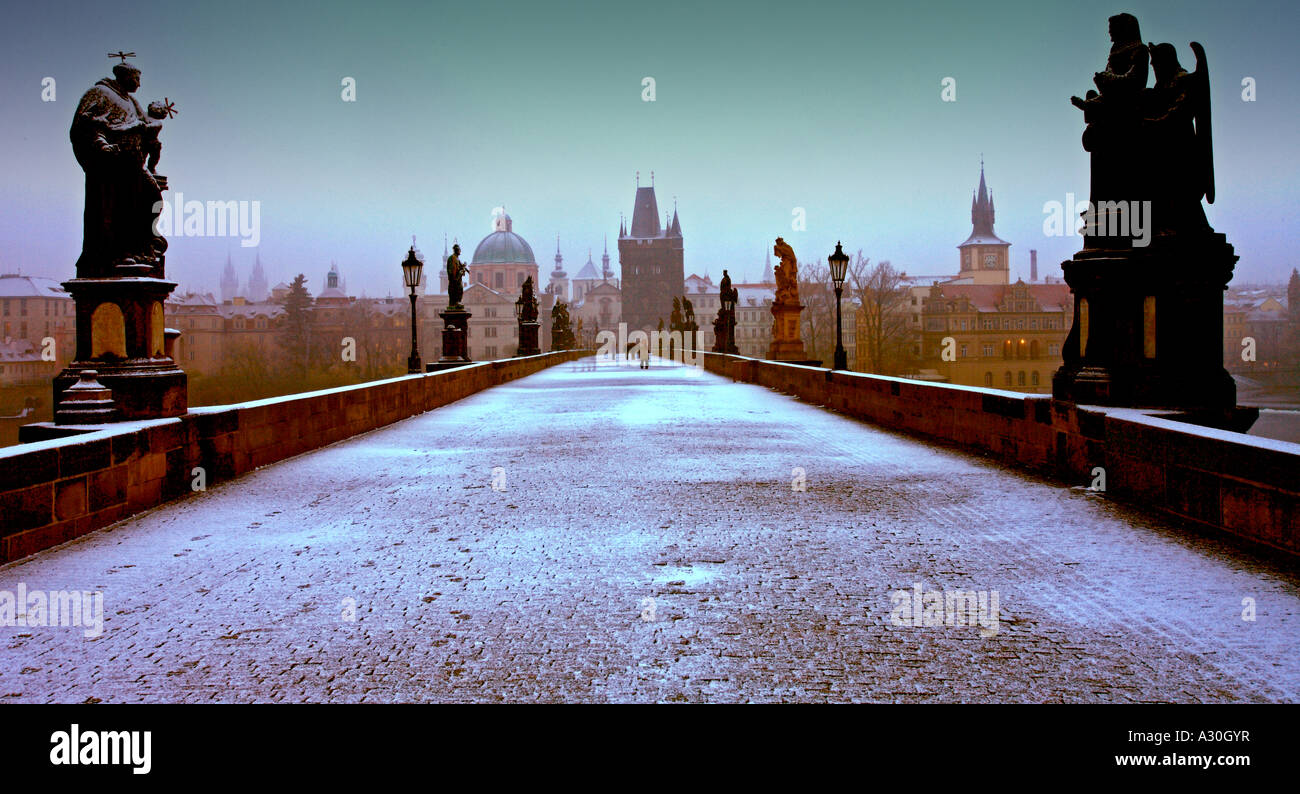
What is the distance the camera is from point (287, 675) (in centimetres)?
333

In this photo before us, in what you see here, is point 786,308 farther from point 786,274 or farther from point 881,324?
point 881,324

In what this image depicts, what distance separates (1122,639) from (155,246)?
779cm

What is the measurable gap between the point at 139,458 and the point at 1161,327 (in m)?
8.29

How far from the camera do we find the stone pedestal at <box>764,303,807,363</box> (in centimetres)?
2891

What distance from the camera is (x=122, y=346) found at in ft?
24.8

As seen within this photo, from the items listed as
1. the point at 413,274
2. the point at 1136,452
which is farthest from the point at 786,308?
the point at 1136,452

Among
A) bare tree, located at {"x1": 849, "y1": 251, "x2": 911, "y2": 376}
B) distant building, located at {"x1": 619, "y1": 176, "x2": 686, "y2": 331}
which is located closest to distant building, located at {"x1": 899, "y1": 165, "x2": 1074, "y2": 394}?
bare tree, located at {"x1": 849, "y1": 251, "x2": 911, "y2": 376}

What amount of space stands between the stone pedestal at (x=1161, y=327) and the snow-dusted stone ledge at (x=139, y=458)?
298 inches

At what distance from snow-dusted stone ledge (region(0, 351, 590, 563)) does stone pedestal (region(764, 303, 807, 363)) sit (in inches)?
725

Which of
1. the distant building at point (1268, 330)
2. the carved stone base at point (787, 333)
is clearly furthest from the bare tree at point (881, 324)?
the carved stone base at point (787, 333)

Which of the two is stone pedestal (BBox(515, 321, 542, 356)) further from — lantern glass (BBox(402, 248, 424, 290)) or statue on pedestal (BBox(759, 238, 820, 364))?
lantern glass (BBox(402, 248, 424, 290))
